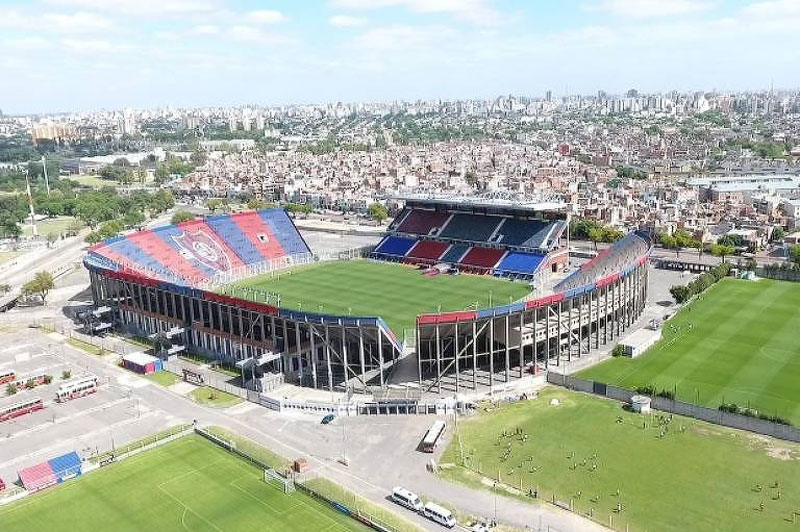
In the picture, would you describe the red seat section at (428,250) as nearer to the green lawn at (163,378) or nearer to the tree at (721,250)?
the green lawn at (163,378)

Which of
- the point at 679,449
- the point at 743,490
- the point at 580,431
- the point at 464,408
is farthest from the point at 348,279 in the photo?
the point at 743,490

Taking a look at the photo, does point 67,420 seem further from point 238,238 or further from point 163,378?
point 238,238

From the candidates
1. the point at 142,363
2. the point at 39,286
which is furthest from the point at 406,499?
the point at 39,286

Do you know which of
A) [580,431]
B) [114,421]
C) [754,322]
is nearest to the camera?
[580,431]

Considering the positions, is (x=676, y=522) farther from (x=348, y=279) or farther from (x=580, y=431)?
(x=348, y=279)

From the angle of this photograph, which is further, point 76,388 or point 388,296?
point 388,296

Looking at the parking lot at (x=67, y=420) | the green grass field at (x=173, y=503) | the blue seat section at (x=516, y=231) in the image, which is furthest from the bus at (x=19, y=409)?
the blue seat section at (x=516, y=231)

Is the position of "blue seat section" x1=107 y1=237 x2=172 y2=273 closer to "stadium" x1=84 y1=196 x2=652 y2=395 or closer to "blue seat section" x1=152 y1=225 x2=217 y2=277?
"stadium" x1=84 y1=196 x2=652 y2=395
